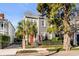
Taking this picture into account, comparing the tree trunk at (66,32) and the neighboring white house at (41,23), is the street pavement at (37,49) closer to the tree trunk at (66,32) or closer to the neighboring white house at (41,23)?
the tree trunk at (66,32)

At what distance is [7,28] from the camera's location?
109 ft

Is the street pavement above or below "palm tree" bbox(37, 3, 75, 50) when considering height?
below

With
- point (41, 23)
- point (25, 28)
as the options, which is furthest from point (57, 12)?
point (25, 28)

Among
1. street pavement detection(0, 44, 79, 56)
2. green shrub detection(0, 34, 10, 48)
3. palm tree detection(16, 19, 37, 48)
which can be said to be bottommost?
street pavement detection(0, 44, 79, 56)

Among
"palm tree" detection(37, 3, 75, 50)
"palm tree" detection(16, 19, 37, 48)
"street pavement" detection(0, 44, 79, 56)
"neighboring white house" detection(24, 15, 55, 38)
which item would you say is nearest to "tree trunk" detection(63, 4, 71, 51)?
"palm tree" detection(37, 3, 75, 50)

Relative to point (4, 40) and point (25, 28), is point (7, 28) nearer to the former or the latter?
point (4, 40)

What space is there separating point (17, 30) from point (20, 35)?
111 millimetres

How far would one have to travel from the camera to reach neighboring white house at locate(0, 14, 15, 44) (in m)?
33.0

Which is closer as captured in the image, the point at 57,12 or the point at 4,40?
the point at 4,40

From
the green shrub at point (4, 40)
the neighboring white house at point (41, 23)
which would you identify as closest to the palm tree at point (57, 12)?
the neighboring white house at point (41, 23)

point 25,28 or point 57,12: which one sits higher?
point 57,12

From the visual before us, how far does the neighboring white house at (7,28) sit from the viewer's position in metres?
33.0

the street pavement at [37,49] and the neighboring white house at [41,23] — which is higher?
the neighboring white house at [41,23]

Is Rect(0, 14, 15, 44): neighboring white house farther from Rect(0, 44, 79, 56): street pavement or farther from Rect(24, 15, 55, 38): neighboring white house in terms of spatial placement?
Rect(24, 15, 55, 38): neighboring white house
